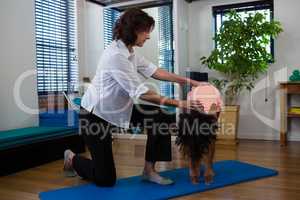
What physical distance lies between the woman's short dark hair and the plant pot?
84.0 inches

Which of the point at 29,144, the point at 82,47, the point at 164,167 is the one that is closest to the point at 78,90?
the point at 82,47

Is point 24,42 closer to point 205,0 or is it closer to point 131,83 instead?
point 131,83

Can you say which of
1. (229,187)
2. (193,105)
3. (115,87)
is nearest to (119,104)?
(115,87)

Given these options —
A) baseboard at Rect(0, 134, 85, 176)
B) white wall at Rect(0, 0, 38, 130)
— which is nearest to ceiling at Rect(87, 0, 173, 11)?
white wall at Rect(0, 0, 38, 130)

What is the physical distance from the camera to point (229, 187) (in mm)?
2152

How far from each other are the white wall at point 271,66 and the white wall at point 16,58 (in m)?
2.26

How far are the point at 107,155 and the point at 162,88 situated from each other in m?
2.26

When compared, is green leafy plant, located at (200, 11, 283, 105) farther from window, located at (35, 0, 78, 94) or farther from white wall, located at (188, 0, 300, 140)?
window, located at (35, 0, 78, 94)

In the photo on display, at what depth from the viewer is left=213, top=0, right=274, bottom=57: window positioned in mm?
4141

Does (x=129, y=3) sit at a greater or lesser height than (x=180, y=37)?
greater

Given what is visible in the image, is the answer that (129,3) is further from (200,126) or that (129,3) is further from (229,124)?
(200,126)

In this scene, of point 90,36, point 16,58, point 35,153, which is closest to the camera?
point 35,153

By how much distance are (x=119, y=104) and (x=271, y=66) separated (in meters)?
2.72

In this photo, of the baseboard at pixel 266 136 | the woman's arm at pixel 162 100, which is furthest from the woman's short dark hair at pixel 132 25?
the baseboard at pixel 266 136
